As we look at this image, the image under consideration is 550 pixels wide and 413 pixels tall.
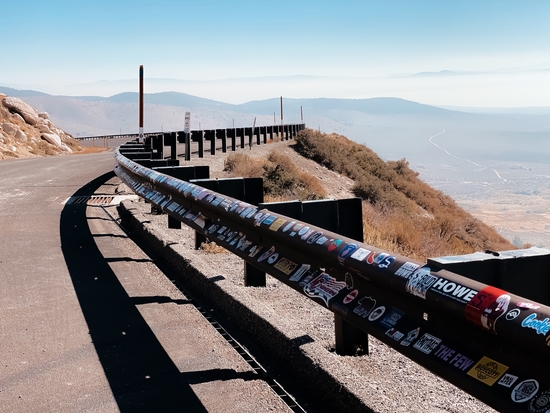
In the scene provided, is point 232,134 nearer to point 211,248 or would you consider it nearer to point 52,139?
point 211,248

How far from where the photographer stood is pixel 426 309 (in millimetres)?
3143

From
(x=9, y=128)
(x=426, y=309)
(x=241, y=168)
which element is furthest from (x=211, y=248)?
(x=9, y=128)

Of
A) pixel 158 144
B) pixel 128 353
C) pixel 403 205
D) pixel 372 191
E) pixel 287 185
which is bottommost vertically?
pixel 403 205

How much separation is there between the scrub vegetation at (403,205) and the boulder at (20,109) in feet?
79.1

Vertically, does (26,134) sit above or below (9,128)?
below

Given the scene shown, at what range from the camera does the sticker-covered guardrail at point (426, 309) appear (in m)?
2.50

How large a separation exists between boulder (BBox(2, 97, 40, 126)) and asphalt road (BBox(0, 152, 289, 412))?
46908 millimetres

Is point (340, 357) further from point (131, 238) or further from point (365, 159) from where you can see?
point (365, 159)

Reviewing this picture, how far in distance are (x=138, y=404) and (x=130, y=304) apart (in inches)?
83.8

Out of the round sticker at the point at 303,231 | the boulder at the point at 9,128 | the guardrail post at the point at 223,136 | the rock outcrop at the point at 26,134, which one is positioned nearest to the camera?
the round sticker at the point at 303,231

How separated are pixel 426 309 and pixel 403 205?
85.9 ft

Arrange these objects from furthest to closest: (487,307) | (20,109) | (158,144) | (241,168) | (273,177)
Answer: (20,109), (273,177), (241,168), (158,144), (487,307)

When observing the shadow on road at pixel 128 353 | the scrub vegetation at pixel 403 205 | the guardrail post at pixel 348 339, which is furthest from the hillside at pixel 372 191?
the guardrail post at pixel 348 339

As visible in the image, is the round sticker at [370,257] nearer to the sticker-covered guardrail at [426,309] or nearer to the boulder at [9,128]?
the sticker-covered guardrail at [426,309]
